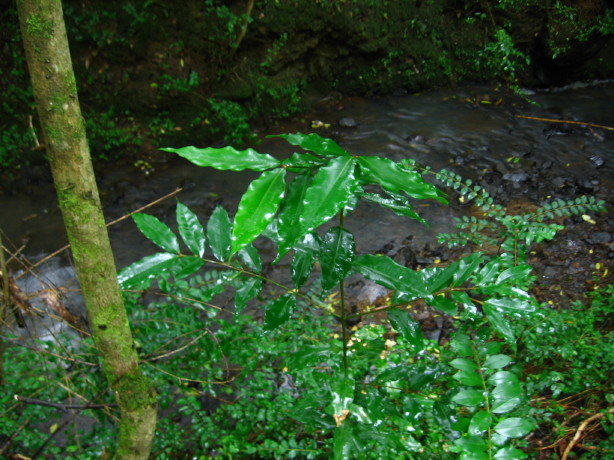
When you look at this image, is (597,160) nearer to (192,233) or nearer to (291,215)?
(192,233)

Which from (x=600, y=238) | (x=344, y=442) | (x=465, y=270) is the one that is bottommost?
(x=600, y=238)

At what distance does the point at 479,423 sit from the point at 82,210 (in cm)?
129

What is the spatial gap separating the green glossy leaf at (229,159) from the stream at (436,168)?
11.2ft

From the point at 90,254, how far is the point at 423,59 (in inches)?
257

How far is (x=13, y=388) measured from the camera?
239cm

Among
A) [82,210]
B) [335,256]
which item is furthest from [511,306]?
[82,210]

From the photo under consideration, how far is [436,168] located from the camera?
5.28 metres

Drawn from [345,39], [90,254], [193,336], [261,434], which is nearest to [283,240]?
[90,254]

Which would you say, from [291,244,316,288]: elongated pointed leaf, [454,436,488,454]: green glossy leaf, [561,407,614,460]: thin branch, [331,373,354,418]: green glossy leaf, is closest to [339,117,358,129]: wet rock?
[561,407,614,460]: thin branch

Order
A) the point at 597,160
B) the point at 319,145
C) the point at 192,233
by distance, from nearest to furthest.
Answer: the point at 319,145, the point at 192,233, the point at 597,160

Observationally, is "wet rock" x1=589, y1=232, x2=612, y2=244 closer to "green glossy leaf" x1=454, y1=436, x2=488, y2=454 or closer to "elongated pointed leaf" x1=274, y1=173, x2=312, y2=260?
"green glossy leaf" x1=454, y1=436, x2=488, y2=454

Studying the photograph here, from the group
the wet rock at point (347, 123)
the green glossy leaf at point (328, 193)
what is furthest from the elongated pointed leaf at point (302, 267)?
the wet rock at point (347, 123)

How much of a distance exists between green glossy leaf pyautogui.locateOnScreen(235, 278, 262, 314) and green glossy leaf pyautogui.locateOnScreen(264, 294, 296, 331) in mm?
78

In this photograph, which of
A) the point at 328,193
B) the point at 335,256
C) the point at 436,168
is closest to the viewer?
the point at 328,193
